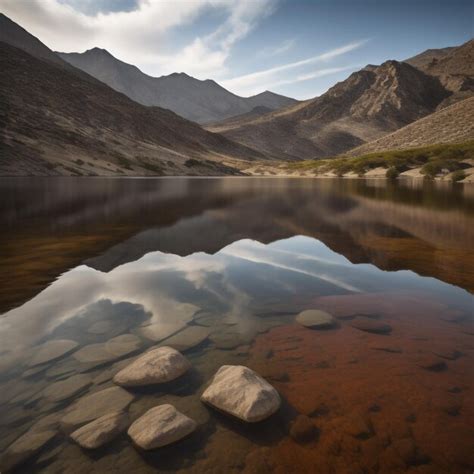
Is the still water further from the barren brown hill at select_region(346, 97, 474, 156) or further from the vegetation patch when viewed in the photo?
the barren brown hill at select_region(346, 97, 474, 156)

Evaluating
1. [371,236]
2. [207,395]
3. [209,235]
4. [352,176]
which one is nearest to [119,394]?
[207,395]

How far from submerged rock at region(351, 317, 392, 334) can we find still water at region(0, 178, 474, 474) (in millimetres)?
128

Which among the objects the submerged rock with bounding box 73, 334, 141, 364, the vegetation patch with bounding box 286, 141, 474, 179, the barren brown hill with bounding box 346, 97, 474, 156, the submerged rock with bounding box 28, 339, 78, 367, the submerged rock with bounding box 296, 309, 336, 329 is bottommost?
the submerged rock with bounding box 296, 309, 336, 329

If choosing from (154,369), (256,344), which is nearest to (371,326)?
(256,344)

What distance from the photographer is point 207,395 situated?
4.16m

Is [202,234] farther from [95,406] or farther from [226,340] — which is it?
[95,406]

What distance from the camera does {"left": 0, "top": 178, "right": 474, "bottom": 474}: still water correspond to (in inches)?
138

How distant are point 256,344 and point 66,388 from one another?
2673 mm

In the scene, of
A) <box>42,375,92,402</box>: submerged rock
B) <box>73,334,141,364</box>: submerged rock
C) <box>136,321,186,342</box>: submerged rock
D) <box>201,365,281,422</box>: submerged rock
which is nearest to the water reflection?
<box>73,334,141,364</box>: submerged rock

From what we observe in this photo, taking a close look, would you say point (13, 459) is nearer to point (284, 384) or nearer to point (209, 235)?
point (284, 384)

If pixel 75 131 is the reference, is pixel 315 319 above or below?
Result: below

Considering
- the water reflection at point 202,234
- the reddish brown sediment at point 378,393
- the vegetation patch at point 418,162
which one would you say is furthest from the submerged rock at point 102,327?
the vegetation patch at point 418,162

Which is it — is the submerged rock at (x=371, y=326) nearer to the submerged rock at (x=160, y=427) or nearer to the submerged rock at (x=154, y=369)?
the submerged rock at (x=154, y=369)

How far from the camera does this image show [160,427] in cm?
361
